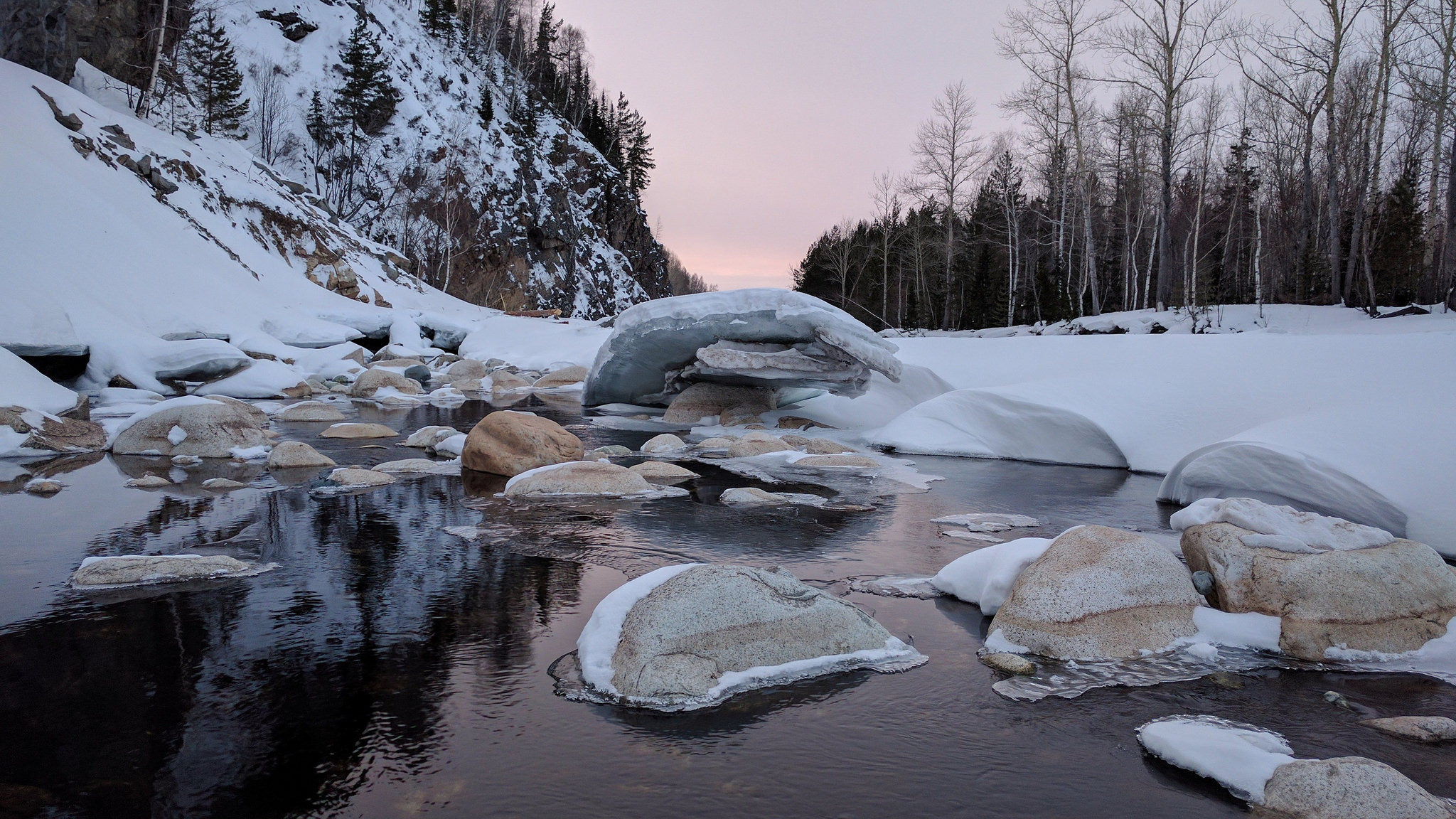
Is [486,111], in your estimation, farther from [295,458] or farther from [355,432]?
[295,458]

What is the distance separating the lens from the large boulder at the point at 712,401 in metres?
12.6

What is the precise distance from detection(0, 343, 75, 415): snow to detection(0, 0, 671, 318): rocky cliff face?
20.3 meters

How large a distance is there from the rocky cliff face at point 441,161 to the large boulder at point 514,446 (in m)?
24.7

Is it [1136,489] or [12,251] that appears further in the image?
[12,251]

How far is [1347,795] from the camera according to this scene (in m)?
2.45

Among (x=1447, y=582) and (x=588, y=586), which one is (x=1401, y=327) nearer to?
(x=1447, y=582)

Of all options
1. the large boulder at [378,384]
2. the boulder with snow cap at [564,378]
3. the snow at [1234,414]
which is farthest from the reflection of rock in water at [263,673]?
the boulder with snow cap at [564,378]

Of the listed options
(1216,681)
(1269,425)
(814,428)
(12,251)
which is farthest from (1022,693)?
(12,251)

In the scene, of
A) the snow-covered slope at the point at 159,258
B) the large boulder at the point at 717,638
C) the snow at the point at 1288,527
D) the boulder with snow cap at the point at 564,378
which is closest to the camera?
the large boulder at the point at 717,638

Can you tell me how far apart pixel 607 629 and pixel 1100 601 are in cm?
230

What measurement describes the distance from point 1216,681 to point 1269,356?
249 inches

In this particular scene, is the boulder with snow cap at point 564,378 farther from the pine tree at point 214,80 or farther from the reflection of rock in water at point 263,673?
the pine tree at point 214,80

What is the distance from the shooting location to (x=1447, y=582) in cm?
392

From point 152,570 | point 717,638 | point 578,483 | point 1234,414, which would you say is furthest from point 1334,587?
point 152,570
